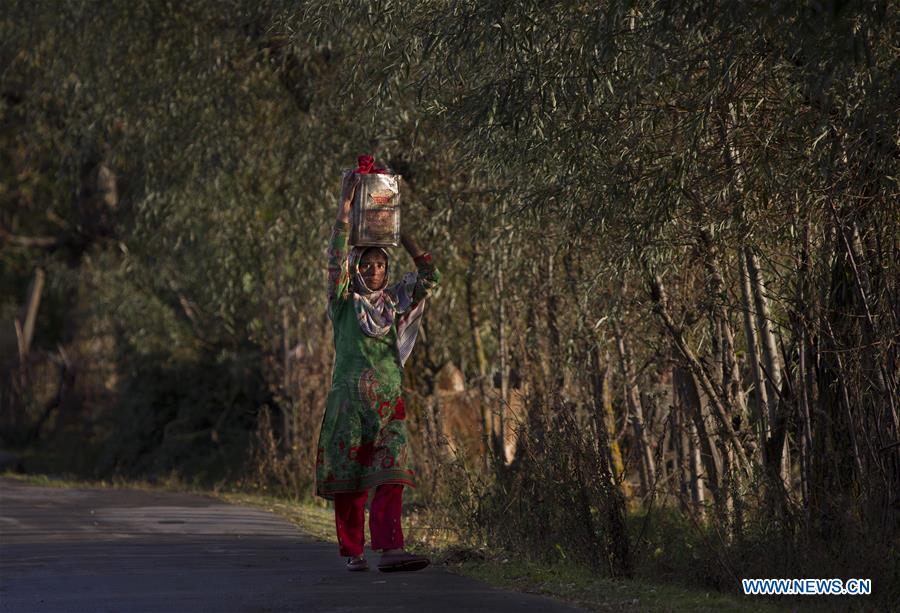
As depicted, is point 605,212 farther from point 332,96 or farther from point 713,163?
point 332,96

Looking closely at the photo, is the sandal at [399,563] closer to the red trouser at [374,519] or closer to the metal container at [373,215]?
the red trouser at [374,519]

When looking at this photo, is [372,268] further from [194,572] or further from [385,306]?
[194,572]

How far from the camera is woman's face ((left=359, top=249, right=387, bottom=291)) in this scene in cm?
920

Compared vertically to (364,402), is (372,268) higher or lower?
higher

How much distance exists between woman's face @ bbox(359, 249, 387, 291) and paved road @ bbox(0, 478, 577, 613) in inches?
69.4

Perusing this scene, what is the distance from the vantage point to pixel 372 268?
9.22 metres

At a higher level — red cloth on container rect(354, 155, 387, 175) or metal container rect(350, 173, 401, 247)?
red cloth on container rect(354, 155, 387, 175)

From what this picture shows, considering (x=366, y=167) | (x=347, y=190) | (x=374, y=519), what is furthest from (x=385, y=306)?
(x=374, y=519)

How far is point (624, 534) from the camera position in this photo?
9680 millimetres

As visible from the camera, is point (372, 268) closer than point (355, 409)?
No

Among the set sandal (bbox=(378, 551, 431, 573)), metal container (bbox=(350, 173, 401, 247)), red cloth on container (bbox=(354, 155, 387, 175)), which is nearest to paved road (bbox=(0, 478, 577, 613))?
sandal (bbox=(378, 551, 431, 573))

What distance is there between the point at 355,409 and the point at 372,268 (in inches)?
34.4

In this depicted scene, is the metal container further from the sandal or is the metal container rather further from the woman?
the sandal

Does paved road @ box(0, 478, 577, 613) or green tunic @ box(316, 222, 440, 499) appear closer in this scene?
paved road @ box(0, 478, 577, 613)
